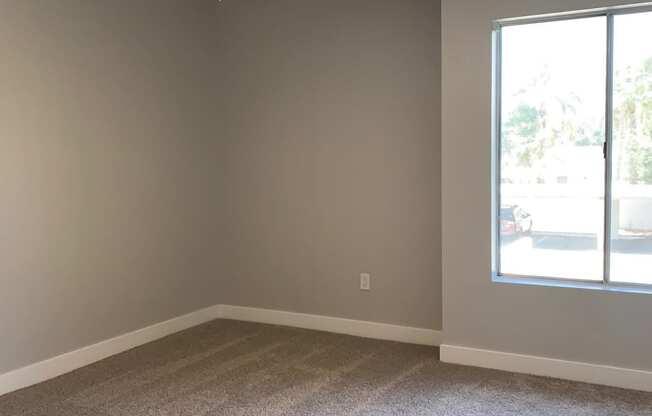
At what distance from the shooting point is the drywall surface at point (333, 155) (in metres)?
3.95

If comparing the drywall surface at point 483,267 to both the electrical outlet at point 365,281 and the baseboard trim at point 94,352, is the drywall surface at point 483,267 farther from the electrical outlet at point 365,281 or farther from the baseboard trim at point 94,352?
the baseboard trim at point 94,352

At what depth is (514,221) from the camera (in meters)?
3.51

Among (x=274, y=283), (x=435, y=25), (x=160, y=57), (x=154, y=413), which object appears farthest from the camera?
(x=274, y=283)

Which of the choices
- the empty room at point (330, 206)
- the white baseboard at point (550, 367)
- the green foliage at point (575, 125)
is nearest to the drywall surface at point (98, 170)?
the empty room at point (330, 206)

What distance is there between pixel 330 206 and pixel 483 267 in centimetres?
128

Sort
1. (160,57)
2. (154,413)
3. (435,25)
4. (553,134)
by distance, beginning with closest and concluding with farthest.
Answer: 1. (154,413)
2. (553,134)
3. (435,25)
4. (160,57)

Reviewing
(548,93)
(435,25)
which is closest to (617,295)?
(548,93)

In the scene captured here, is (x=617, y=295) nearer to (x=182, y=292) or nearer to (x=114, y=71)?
(x=182, y=292)

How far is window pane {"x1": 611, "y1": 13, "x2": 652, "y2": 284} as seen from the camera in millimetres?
3121

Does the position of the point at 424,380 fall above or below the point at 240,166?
below

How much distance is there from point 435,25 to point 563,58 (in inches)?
34.5

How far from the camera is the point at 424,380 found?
11.0 ft

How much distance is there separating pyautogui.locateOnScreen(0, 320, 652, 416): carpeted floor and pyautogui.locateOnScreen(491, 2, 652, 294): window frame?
559 millimetres

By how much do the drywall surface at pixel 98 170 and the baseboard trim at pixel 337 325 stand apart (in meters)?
0.30
